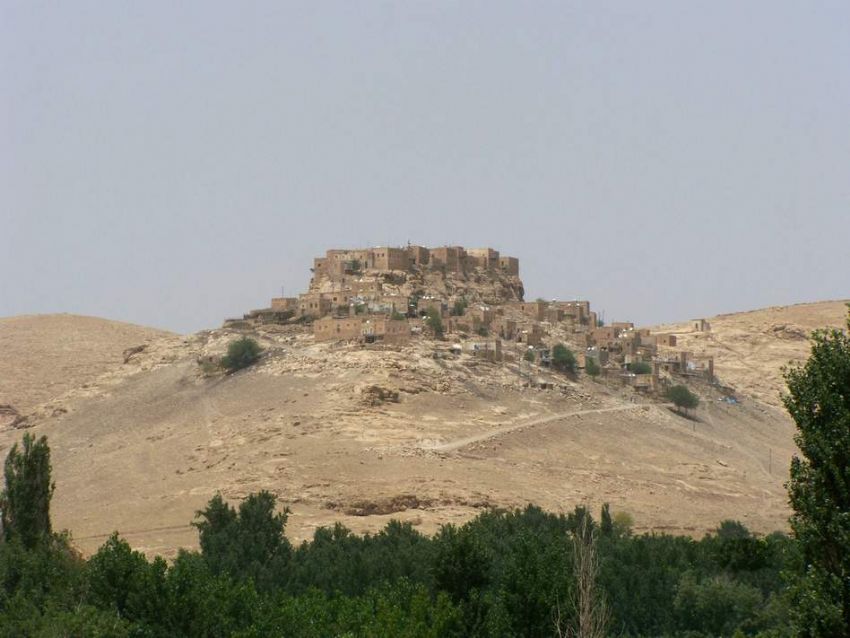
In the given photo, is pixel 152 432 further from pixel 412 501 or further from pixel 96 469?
pixel 412 501

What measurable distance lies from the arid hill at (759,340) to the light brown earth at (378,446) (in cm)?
1460

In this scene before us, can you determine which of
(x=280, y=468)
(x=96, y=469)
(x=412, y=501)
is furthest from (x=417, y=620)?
(x=96, y=469)

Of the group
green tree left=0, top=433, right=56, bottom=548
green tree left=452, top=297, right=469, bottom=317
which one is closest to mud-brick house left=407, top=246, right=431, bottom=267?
green tree left=452, top=297, right=469, bottom=317

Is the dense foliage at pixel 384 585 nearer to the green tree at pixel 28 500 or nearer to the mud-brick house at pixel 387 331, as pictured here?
the green tree at pixel 28 500

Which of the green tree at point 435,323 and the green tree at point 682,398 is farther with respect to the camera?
the green tree at point 682,398

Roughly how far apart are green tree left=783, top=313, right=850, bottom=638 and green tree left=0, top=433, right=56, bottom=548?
20509mm

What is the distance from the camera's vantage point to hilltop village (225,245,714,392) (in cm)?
6669

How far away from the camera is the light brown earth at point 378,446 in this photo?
47375mm

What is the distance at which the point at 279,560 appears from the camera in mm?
33844

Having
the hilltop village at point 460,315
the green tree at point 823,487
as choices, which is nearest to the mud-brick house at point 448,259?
the hilltop village at point 460,315

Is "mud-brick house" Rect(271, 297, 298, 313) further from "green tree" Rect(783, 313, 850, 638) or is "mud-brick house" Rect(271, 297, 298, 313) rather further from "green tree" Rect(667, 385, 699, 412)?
"green tree" Rect(783, 313, 850, 638)

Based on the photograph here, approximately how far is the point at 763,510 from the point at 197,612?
110ft

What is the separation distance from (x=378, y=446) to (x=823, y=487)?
37.0m

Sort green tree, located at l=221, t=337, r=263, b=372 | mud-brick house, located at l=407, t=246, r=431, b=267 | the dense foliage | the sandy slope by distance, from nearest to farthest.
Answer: the dense foliage → green tree, located at l=221, t=337, r=263, b=372 → mud-brick house, located at l=407, t=246, r=431, b=267 → the sandy slope
